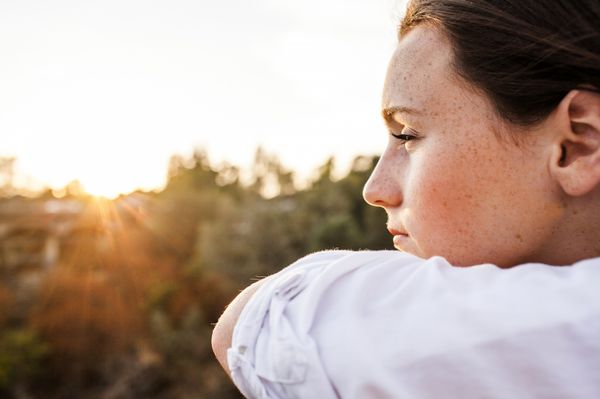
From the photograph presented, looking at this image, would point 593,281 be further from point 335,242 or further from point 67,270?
point 67,270

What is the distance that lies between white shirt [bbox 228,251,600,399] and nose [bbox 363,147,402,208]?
10.9 inches

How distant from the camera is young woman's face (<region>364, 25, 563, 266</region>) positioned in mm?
841

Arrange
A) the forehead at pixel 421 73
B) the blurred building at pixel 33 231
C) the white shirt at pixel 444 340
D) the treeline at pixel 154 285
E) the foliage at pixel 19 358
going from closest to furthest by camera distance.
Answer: the white shirt at pixel 444 340
the forehead at pixel 421 73
the foliage at pixel 19 358
the treeline at pixel 154 285
the blurred building at pixel 33 231

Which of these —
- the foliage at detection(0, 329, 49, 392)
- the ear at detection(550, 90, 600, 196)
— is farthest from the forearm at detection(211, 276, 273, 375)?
the foliage at detection(0, 329, 49, 392)

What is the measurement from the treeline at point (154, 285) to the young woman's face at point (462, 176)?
15136 mm

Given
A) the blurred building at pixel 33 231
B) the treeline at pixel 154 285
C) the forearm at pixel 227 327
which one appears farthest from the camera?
the blurred building at pixel 33 231

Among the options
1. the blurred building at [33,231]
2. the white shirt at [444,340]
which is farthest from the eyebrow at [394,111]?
the blurred building at [33,231]

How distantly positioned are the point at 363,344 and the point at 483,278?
184 mm

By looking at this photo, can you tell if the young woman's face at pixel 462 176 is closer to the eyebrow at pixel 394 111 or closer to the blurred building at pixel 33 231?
the eyebrow at pixel 394 111

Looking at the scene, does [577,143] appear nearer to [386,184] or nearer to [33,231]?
[386,184]

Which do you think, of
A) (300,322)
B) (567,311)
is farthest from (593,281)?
(300,322)

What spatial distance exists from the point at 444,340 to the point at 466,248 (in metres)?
0.30

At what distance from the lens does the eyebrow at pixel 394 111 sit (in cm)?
91

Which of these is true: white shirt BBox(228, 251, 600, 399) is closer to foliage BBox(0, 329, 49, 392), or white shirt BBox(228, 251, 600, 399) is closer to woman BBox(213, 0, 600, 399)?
woman BBox(213, 0, 600, 399)
